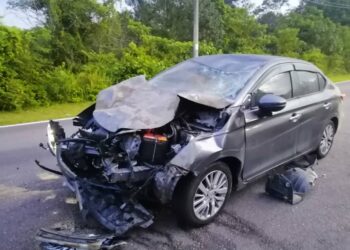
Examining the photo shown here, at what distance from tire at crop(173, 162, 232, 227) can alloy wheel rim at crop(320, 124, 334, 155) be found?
2.54 m

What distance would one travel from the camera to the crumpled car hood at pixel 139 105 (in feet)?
11.7

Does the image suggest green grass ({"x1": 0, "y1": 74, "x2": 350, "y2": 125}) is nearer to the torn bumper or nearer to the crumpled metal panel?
the crumpled metal panel

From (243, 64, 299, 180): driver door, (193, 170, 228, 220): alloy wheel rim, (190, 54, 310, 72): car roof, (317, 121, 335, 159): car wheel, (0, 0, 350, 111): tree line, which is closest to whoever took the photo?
(193, 170, 228, 220): alloy wheel rim

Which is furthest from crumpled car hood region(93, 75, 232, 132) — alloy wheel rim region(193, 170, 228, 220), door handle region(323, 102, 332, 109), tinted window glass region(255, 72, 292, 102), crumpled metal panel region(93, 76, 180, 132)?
door handle region(323, 102, 332, 109)

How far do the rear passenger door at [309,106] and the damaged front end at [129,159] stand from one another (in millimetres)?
1558

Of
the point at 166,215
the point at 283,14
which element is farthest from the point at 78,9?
the point at 283,14

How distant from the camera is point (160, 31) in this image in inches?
827

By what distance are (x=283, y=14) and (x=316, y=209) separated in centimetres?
3051

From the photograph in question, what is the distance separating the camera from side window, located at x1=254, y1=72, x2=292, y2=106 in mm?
4156

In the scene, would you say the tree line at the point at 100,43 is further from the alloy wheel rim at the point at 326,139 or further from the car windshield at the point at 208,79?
the alloy wheel rim at the point at 326,139

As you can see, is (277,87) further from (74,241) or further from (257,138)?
(74,241)

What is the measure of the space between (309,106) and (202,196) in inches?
87.6

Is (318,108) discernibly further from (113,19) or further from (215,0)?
(215,0)

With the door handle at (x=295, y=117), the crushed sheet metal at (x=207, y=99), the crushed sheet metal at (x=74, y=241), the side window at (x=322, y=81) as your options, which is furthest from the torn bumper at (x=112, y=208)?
the side window at (x=322, y=81)
